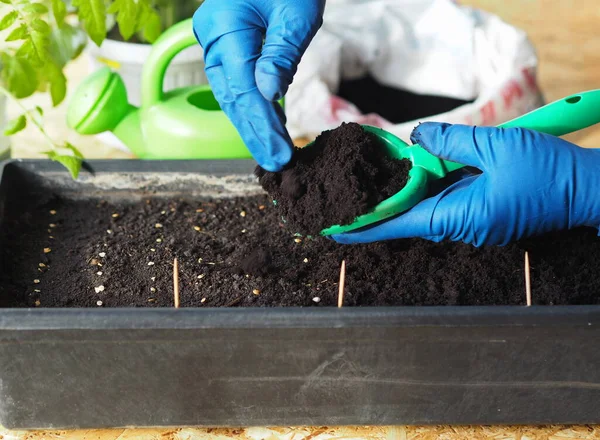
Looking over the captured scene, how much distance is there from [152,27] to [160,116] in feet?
0.59

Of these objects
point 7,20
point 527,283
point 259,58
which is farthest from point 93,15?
point 527,283

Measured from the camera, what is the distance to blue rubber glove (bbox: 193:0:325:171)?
2.85ft

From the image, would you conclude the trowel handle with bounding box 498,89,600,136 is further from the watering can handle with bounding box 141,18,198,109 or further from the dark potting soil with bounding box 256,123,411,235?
the watering can handle with bounding box 141,18,198,109

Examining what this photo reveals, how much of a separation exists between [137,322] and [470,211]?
0.42 m

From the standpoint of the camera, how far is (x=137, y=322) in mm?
748

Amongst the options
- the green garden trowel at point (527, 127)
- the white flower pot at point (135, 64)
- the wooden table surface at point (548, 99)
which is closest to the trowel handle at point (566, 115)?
the green garden trowel at point (527, 127)

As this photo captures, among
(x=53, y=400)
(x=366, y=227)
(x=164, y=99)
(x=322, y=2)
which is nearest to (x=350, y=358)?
(x=366, y=227)

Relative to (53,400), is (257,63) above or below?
above

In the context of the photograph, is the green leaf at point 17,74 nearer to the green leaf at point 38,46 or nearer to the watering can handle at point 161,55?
the green leaf at point 38,46

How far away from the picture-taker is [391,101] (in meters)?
1.74

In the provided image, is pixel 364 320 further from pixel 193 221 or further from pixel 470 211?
pixel 193 221

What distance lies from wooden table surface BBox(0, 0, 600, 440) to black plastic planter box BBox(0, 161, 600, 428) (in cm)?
2

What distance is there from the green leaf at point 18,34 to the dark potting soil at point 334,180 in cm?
39

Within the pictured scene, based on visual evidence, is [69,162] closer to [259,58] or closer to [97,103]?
[97,103]
